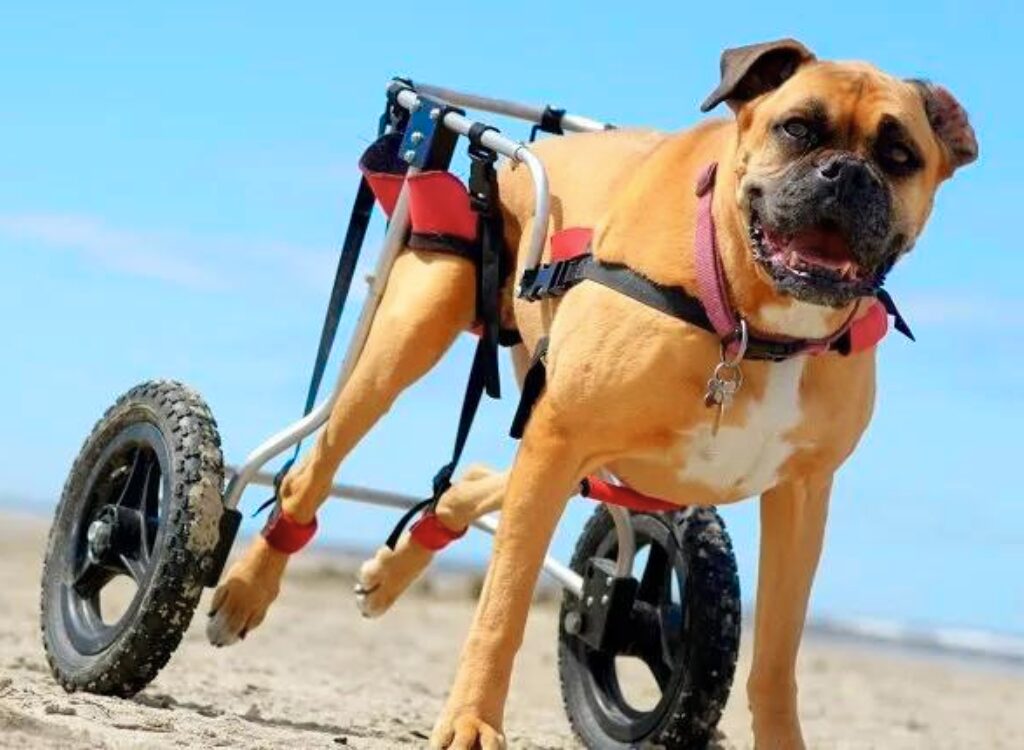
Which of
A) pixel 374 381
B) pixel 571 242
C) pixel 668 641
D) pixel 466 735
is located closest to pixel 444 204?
pixel 374 381

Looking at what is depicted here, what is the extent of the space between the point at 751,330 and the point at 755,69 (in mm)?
675

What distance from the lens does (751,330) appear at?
16.3ft

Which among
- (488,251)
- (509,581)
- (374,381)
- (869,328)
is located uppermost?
(869,328)

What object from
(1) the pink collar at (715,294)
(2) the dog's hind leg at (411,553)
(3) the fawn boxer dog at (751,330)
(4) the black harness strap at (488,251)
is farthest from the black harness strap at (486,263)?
(1) the pink collar at (715,294)

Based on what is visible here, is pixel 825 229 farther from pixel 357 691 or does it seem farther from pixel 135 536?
pixel 357 691

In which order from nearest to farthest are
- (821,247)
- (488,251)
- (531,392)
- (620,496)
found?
(821,247), (531,392), (620,496), (488,251)

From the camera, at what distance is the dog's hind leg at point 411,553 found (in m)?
6.71

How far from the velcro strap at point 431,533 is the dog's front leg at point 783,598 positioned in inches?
62.0

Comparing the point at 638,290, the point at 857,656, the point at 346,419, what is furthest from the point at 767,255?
the point at 857,656

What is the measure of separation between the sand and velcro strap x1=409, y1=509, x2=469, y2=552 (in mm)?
636

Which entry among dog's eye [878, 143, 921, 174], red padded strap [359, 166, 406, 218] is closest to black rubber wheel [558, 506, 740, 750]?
red padded strap [359, 166, 406, 218]

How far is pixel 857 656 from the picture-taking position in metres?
20.4

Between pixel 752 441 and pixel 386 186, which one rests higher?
pixel 386 186

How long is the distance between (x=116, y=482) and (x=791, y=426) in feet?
7.71
